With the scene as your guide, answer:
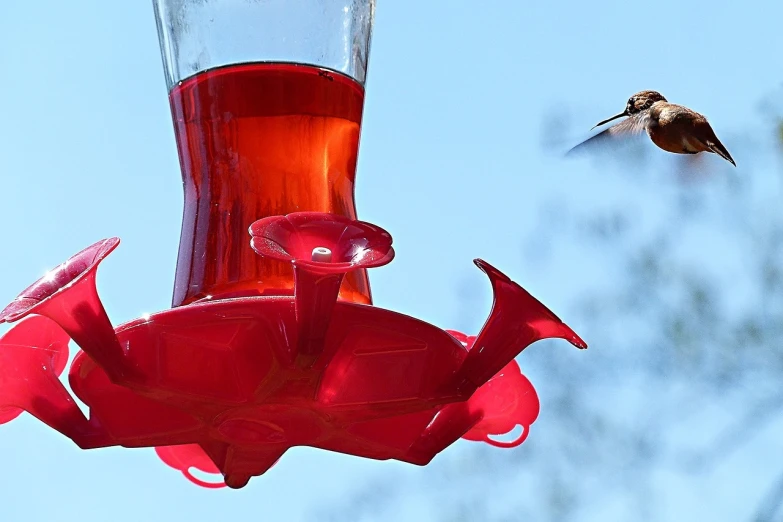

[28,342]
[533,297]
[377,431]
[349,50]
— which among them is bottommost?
[377,431]

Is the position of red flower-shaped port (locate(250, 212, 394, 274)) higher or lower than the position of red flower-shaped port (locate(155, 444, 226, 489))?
higher

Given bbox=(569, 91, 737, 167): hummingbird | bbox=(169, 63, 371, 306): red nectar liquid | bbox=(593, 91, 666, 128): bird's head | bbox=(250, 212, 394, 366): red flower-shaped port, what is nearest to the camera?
bbox=(250, 212, 394, 366): red flower-shaped port

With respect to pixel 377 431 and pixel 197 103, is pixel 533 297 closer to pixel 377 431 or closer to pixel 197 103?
pixel 377 431

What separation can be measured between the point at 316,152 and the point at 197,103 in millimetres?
273

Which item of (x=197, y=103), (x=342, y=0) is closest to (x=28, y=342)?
(x=197, y=103)

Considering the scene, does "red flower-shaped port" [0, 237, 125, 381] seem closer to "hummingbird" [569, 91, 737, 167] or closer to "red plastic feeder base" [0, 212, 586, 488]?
"red plastic feeder base" [0, 212, 586, 488]

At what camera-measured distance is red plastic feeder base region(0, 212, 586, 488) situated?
6.51 feet

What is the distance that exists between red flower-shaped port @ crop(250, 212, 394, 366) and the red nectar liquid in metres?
0.42

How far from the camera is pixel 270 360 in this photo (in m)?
2.03

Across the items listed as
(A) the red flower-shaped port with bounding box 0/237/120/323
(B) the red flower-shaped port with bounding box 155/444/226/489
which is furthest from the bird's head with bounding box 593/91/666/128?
(A) the red flower-shaped port with bounding box 0/237/120/323

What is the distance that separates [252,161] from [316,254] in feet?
2.02

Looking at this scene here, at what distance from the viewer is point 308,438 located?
7.64 ft

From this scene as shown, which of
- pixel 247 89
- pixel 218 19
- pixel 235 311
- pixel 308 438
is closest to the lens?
pixel 235 311

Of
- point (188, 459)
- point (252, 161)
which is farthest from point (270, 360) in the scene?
point (188, 459)
